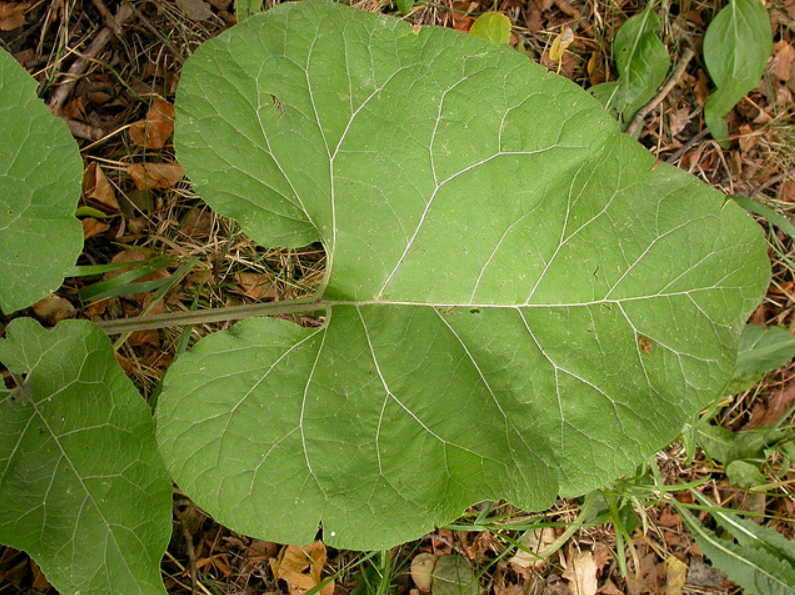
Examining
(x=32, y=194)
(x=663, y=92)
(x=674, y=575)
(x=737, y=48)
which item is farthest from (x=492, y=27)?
(x=674, y=575)

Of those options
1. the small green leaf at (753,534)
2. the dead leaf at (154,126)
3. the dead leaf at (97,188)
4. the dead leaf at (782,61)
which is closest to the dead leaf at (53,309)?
the dead leaf at (97,188)

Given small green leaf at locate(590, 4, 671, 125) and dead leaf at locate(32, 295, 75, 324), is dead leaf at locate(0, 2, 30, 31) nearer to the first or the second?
dead leaf at locate(32, 295, 75, 324)

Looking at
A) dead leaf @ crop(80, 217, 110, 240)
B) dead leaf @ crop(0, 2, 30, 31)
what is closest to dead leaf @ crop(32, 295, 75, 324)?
dead leaf @ crop(80, 217, 110, 240)

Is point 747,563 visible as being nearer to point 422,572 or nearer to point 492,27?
point 422,572

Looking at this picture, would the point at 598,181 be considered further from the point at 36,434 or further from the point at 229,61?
the point at 36,434

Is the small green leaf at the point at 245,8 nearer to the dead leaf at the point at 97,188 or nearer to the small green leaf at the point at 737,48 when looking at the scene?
the dead leaf at the point at 97,188

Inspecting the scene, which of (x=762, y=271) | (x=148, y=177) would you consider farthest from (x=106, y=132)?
(x=762, y=271)
